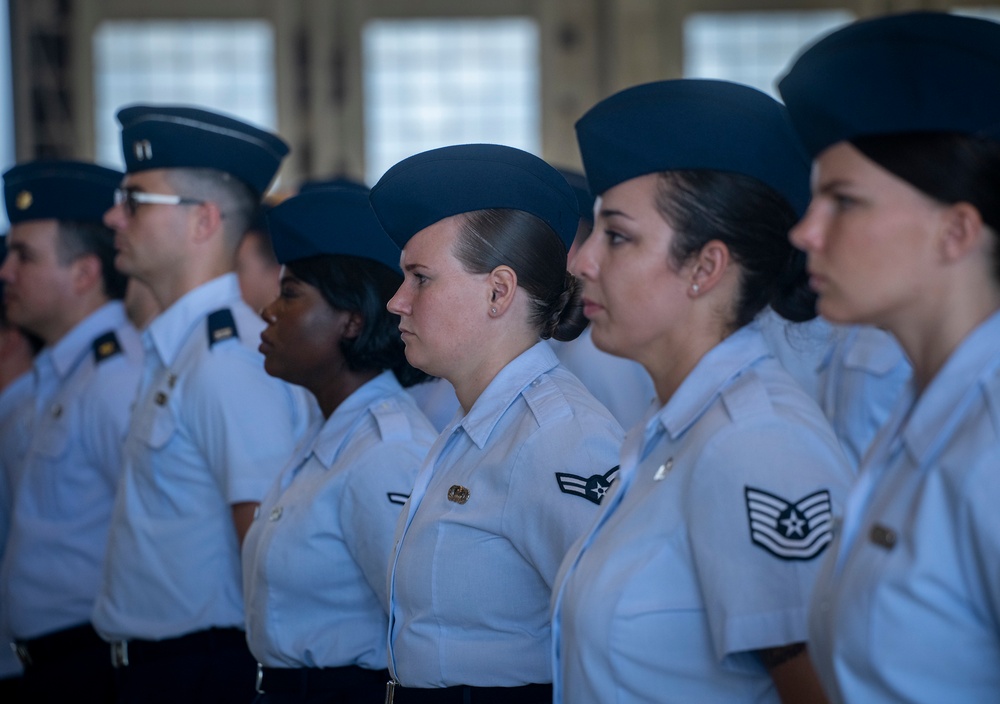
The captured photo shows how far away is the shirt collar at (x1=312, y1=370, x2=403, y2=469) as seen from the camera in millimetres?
2258

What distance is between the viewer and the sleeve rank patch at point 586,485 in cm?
172

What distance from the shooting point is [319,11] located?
8.53m

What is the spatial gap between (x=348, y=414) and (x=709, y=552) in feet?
3.64

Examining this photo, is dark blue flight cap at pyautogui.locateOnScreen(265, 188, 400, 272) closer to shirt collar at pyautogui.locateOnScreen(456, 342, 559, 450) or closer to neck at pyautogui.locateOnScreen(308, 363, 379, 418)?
neck at pyautogui.locateOnScreen(308, 363, 379, 418)

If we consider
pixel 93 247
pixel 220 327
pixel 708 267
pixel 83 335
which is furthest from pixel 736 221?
pixel 93 247

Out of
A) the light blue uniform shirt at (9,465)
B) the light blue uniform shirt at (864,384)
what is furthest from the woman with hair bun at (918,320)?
the light blue uniform shirt at (9,465)

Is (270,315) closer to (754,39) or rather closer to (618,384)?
(618,384)

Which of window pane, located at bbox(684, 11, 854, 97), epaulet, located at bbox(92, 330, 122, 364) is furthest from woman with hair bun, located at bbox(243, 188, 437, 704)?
window pane, located at bbox(684, 11, 854, 97)

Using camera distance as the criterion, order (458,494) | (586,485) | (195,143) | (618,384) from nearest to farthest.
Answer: (586,485) < (458,494) < (195,143) < (618,384)

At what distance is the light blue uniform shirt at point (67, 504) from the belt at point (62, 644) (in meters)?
0.02

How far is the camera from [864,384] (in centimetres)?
315

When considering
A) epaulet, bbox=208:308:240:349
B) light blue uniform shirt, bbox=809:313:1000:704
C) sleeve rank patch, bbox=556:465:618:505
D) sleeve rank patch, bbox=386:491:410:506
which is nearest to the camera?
light blue uniform shirt, bbox=809:313:1000:704

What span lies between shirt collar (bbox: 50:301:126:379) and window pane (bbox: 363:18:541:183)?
16.8 ft

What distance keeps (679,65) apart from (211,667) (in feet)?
22.1
